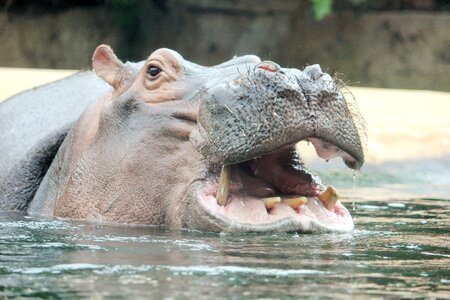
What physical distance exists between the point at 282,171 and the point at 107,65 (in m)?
1.16

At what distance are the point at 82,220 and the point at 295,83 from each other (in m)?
1.40

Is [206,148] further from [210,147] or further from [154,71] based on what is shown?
[154,71]

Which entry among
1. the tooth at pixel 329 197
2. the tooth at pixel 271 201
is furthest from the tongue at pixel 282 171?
the tooth at pixel 271 201

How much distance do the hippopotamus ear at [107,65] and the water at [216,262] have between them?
2.57ft

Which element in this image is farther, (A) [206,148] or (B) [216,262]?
(A) [206,148]

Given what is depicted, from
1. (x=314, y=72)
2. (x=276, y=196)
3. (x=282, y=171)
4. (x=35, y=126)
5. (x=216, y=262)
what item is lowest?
(x=216, y=262)

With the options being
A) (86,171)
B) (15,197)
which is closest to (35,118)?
(15,197)

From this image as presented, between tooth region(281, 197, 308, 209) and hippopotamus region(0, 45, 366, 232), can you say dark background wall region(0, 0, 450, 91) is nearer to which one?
hippopotamus region(0, 45, 366, 232)

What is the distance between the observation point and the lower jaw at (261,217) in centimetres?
499

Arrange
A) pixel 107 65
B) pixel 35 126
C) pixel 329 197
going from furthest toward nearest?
pixel 35 126 → pixel 107 65 → pixel 329 197

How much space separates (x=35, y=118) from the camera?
712cm

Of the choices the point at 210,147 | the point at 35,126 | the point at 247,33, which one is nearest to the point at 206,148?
the point at 210,147

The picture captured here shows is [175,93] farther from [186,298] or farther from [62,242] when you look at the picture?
[186,298]

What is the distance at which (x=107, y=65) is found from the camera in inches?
234
